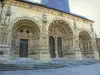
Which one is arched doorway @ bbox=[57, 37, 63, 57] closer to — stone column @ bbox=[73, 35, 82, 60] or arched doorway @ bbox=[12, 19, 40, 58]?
stone column @ bbox=[73, 35, 82, 60]

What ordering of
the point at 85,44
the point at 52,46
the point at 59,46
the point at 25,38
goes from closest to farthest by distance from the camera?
the point at 25,38, the point at 52,46, the point at 59,46, the point at 85,44

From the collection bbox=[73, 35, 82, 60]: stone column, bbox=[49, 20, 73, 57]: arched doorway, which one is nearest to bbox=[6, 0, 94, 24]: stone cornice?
bbox=[49, 20, 73, 57]: arched doorway

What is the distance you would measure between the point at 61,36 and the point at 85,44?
499 centimetres

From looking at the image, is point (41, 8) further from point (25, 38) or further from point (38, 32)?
point (25, 38)

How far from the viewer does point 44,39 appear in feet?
39.9

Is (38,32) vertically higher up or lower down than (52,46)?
higher up

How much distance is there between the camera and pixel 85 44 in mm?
17812

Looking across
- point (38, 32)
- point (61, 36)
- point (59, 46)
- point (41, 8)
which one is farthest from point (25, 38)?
point (61, 36)

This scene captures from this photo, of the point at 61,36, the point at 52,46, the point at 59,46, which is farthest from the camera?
the point at 61,36

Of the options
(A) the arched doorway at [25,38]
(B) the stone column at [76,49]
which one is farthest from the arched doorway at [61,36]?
(A) the arched doorway at [25,38]

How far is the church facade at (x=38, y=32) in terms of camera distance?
419 inches

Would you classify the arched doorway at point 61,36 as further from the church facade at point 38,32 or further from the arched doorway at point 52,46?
the arched doorway at point 52,46

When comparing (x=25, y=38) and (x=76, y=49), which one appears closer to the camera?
(x=25, y=38)

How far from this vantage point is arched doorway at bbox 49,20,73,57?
48.5ft
